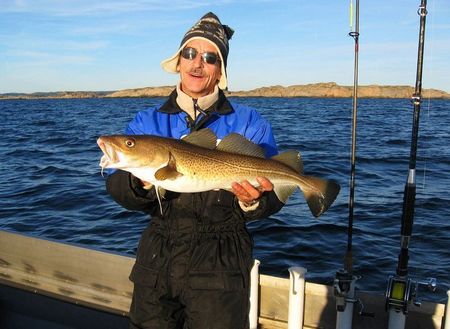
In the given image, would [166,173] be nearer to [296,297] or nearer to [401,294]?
[296,297]

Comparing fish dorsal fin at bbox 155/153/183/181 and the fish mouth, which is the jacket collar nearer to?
fish dorsal fin at bbox 155/153/183/181

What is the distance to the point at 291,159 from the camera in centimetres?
379

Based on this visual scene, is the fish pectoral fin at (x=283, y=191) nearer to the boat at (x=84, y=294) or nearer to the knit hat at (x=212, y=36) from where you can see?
the knit hat at (x=212, y=36)

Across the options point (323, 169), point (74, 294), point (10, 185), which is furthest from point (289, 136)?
point (74, 294)

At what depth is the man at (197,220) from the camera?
3.37m

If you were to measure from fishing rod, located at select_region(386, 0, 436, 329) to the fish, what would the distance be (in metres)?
0.96

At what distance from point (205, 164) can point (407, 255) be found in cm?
224

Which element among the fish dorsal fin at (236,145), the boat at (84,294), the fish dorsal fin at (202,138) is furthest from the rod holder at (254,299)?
the fish dorsal fin at (202,138)

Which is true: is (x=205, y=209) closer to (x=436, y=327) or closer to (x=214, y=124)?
(x=214, y=124)

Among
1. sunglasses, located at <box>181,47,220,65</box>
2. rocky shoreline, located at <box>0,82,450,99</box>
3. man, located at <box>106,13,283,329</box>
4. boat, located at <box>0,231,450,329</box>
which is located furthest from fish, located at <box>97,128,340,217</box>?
rocky shoreline, located at <box>0,82,450,99</box>

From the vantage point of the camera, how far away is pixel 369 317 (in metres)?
4.55

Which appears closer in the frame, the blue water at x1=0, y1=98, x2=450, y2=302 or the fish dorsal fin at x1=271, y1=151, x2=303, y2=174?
the fish dorsal fin at x1=271, y1=151, x2=303, y2=174

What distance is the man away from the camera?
337 cm

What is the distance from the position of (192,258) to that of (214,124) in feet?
3.63
